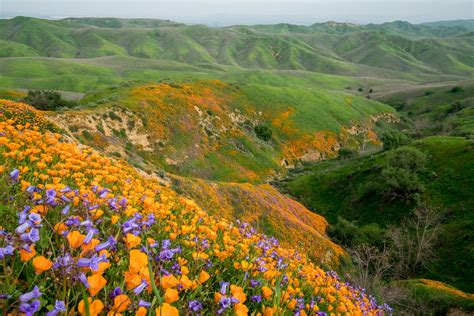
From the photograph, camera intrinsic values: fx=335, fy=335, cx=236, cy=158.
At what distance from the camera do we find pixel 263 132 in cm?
6906

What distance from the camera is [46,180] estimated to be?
17.3ft

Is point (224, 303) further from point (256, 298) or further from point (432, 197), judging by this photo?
point (432, 197)

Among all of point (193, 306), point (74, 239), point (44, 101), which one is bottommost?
point (44, 101)

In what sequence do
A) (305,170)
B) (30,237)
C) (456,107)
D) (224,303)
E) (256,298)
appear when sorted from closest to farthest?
(30,237), (224,303), (256,298), (305,170), (456,107)

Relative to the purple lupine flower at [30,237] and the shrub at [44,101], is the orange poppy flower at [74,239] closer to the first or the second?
the purple lupine flower at [30,237]

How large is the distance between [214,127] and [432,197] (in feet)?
116

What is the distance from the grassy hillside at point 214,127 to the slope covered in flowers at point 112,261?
22794 millimetres

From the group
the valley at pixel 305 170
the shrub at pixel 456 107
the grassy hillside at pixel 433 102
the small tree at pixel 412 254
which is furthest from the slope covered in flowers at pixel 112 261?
the shrub at pixel 456 107

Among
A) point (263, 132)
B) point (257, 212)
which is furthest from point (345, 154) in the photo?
point (257, 212)

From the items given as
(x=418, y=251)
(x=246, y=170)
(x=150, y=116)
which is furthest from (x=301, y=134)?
(x=418, y=251)

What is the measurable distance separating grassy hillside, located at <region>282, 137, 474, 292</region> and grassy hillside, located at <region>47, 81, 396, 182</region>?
31.2ft

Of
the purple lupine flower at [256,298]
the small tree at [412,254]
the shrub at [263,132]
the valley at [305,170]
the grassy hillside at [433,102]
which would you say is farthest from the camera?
the grassy hillside at [433,102]

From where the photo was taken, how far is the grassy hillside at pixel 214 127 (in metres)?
43.3

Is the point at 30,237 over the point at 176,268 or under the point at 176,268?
over
